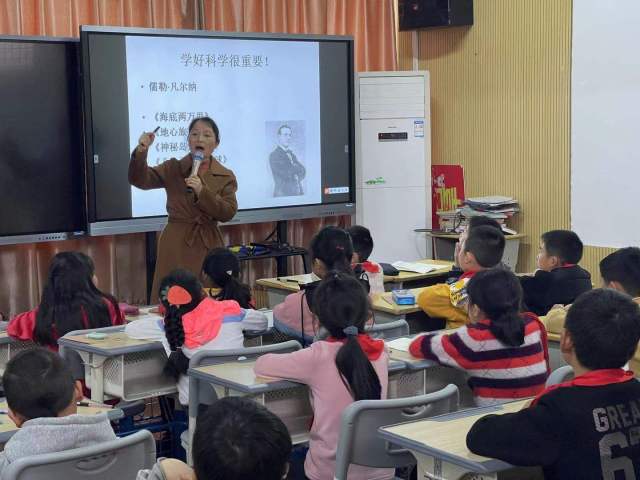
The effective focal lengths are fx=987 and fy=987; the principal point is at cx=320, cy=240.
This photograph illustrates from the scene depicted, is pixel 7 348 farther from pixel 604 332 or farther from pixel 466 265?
pixel 604 332

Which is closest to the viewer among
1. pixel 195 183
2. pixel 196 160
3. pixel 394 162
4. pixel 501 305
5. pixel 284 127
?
pixel 501 305

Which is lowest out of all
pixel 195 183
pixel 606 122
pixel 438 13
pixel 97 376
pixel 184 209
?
pixel 97 376

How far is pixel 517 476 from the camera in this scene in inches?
106

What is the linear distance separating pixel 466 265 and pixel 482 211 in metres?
2.74

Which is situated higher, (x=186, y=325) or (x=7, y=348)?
(x=186, y=325)

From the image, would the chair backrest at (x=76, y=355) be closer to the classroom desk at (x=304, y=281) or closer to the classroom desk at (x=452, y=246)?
the classroom desk at (x=304, y=281)

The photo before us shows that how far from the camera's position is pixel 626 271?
12.0 ft

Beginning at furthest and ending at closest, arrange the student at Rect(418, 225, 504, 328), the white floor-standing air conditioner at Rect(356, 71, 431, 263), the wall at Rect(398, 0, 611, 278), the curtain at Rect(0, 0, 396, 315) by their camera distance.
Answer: the white floor-standing air conditioner at Rect(356, 71, 431, 263) → the wall at Rect(398, 0, 611, 278) → the curtain at Rect(0, 0, 396, 315) → the student at Rect(418, 225, 504, 328)

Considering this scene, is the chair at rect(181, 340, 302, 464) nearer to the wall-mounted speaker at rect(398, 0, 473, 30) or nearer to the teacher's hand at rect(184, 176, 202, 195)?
the teacher's hand at rect(184, 176, 202, 195)

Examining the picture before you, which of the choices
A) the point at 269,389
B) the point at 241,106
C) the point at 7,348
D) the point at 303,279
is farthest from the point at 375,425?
the point at 241,106

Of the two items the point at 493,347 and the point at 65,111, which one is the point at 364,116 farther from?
the point at 493,347

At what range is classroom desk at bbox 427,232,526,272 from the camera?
6.61m

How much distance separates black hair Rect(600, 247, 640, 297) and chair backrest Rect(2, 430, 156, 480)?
1.98 metres

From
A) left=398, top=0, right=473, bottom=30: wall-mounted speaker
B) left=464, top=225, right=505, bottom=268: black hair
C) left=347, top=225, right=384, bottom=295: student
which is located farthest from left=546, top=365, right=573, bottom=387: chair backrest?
left=398, top=0, right=473, bottom=30: wall-mounted speaker
